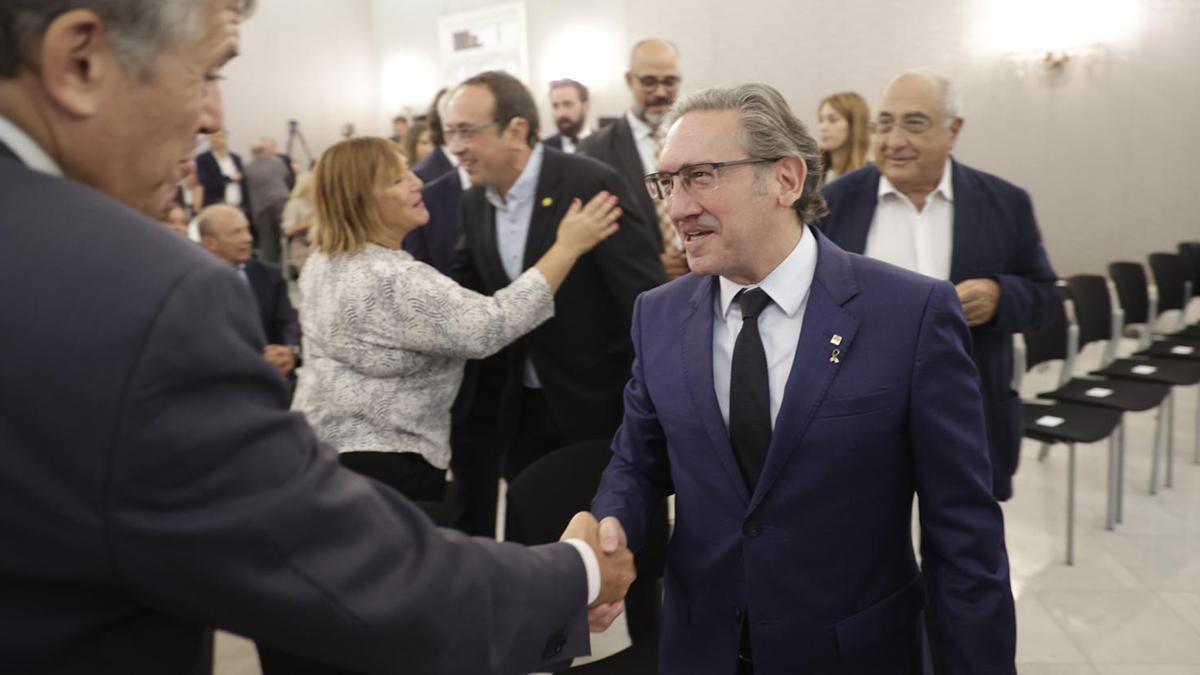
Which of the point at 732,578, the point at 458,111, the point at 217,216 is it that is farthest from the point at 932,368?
the point at 217,216

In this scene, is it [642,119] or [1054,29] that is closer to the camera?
[642,119]

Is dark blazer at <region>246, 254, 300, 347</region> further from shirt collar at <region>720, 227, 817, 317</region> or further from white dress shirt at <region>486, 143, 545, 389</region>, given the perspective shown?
shirt collar at <region>720, 227, 817, 317</region>

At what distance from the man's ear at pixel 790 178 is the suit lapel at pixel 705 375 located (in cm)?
21

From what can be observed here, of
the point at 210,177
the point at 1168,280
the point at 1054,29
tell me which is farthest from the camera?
the point at 210,177

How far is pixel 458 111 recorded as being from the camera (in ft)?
9.92

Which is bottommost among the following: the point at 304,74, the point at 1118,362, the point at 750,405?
the point at 1118,362

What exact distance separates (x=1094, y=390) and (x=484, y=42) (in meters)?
10.9

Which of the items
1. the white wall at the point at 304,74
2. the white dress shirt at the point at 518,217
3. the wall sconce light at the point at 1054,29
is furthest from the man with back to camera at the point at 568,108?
the white wall at the point at 304,74

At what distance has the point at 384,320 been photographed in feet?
8.04

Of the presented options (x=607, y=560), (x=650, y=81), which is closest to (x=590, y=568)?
(x=607, y=560)

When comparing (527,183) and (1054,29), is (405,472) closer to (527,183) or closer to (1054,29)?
(527,183)

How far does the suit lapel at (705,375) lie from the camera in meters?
1.60

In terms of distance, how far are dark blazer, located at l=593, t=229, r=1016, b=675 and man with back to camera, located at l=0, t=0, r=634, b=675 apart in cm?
80

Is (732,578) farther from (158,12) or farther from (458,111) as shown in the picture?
(458,111)
